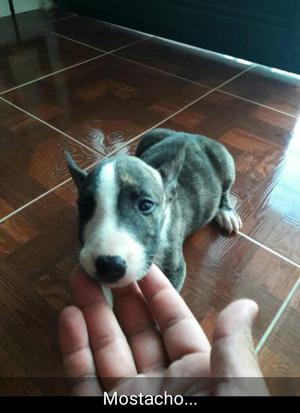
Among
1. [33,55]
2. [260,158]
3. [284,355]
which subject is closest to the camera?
[284,355]

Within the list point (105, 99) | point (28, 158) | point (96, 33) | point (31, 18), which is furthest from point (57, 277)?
point (31, 18)

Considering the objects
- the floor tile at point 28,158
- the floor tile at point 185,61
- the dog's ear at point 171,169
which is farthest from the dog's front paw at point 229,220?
the floor tile at point 185,61

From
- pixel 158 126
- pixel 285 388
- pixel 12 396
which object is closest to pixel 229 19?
pixel 158 126

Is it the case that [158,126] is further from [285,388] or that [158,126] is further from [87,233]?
[285,388]

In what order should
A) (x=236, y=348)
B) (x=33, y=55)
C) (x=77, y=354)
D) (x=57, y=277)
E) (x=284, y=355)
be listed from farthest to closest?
1. (x=33, y=55)
2. (x=57, y=277)
3. (x=284, y=355)
4. (x=77, y=354)
5. (x=236, y=348)

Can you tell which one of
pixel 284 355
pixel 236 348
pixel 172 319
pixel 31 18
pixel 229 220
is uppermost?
pixel 31 18

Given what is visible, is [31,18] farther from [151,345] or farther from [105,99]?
[151,345]
